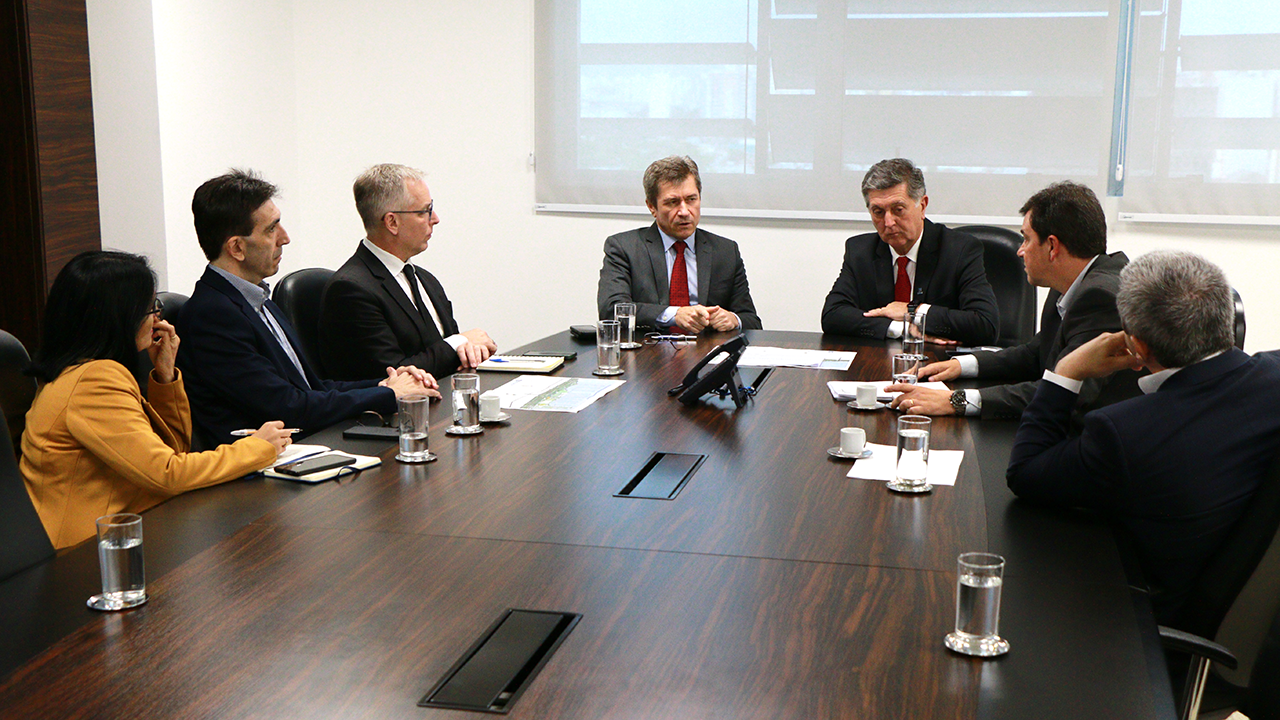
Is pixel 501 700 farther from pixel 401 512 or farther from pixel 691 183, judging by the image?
pixel 691 183

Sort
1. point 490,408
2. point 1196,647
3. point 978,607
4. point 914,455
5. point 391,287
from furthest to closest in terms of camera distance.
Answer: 1. point 391,287
2. point 490,408
3. point 914,455
4. point 1196,647
5. point 978,607

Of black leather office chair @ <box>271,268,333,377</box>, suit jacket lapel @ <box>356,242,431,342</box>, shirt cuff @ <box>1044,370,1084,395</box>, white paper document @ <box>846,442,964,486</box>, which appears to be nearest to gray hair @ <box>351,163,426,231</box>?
suit jacket lapel @ <box>356,242,431,342</box>

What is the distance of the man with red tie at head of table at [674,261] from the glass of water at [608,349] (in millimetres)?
1127

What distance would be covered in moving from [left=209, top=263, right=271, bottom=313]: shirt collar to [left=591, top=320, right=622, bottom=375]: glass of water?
3.13 feet

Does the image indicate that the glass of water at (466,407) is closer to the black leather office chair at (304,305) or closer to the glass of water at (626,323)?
the glass of water at (626,323)

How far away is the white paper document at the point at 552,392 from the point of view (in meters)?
2.87

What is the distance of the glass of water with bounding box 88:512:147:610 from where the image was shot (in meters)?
1.49

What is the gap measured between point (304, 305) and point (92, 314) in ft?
5.67

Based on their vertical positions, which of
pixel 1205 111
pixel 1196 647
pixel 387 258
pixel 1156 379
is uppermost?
pixel 1205 111

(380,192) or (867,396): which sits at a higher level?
(380,192)

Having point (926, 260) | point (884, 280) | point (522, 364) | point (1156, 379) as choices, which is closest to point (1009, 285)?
point (926, 260)

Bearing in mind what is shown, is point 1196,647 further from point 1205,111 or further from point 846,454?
point 1205,111

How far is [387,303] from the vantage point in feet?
11.6

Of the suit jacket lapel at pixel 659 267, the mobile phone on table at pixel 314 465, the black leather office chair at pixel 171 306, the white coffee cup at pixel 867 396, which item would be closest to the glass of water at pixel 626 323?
the suit jacket lapel at pixel 659 267
